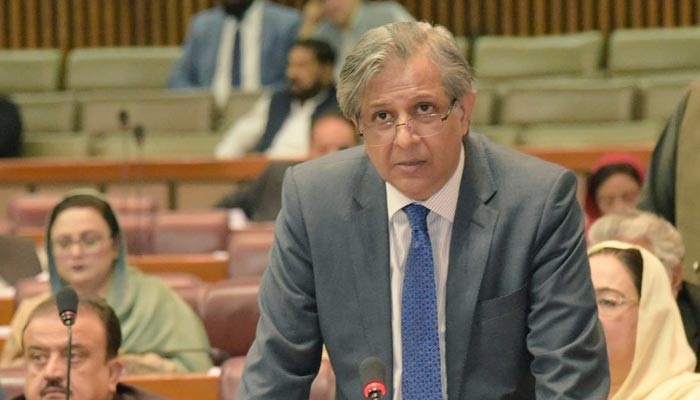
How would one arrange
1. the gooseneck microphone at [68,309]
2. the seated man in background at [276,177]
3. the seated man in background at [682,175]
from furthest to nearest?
the seated man in background at [276,177], the seated man in background at [682,175], the gooseneck microphone at [68,309]

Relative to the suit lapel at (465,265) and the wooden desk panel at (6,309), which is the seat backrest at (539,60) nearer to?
the wooden desk panel at (6,309)

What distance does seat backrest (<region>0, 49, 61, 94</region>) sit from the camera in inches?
351

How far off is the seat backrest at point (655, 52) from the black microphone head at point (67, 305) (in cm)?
605

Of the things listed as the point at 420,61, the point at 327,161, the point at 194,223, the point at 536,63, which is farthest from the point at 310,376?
the point at 536,63

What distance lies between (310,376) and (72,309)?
603 millimetres

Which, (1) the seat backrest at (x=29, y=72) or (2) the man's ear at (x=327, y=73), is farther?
(1) the seat backrest at (x=29, y=72)

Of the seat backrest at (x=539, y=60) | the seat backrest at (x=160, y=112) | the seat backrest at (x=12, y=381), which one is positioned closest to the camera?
the seat backrest at (x=12, y=381)

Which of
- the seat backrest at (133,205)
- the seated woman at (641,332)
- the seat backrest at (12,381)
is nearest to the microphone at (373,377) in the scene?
the seated woman at (641,332)

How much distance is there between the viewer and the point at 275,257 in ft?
7.84

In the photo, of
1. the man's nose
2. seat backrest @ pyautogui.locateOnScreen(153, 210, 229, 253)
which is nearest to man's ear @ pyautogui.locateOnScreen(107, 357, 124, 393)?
the man's nose

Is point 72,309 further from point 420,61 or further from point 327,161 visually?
point 420,61

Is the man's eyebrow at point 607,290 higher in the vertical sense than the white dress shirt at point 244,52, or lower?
lower

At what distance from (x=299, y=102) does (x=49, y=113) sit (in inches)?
72.2

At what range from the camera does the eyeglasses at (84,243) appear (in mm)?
4730
